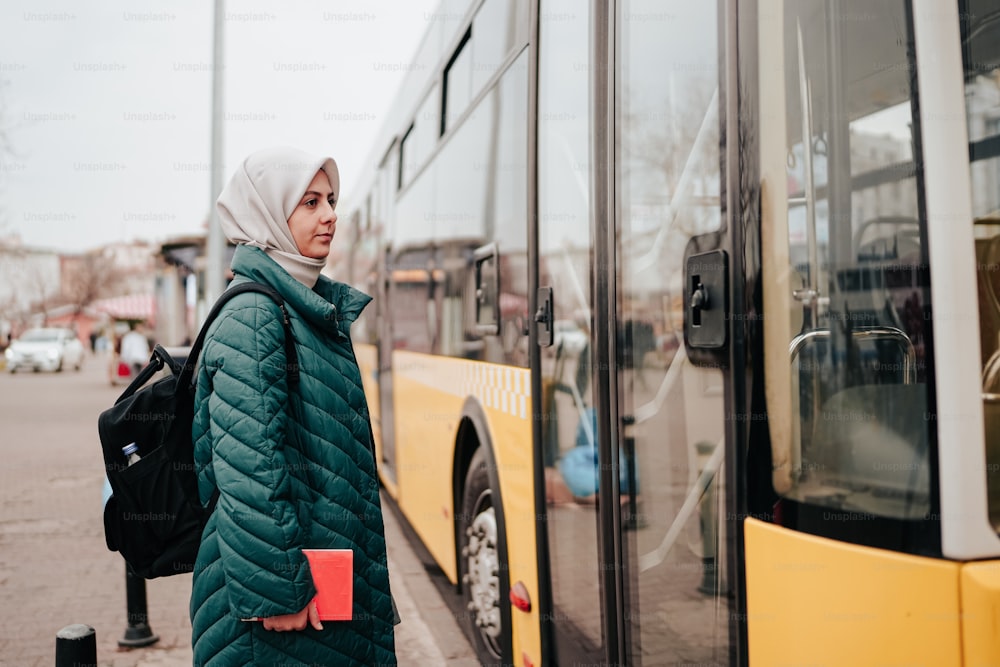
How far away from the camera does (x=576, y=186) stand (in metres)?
3.11

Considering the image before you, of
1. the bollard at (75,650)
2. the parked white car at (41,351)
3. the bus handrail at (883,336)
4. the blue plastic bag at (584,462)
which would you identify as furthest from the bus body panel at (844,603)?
the parked white car at (41,351)

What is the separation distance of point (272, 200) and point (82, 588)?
4.88 metres

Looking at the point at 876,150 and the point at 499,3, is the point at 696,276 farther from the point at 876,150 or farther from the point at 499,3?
the point at 499,3

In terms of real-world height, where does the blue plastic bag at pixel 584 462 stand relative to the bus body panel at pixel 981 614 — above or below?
above

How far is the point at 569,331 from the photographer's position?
3146 millimetres

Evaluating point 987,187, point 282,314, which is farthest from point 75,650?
point 987,187

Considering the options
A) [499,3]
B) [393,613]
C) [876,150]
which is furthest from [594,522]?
[499,3]

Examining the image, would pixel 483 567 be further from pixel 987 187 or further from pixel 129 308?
pixel 129 308

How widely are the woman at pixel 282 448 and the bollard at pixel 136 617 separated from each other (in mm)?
2837

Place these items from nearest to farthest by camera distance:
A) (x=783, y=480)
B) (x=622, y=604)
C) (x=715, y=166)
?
(x=783, y=480)
(x=715, y=166)
(x=622, y=604)

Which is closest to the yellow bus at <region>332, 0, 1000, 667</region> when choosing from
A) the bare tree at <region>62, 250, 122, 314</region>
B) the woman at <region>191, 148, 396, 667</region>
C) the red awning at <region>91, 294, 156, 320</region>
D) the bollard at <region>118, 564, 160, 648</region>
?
the woman at <region>191, 148, 396, 667</region>

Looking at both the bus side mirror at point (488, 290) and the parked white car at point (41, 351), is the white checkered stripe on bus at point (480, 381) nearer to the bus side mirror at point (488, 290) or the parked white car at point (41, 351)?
the bus side mirror at point (488, 290)

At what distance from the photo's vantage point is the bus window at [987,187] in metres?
1.80

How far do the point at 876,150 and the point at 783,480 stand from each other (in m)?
0.75
